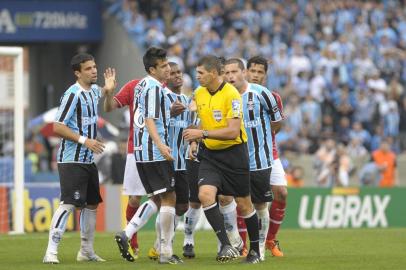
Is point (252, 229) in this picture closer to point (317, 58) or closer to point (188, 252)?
point (188, 252)

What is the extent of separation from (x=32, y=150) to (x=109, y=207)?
18.4 ft

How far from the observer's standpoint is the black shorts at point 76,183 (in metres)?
12.5

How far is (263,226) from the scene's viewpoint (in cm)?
1316

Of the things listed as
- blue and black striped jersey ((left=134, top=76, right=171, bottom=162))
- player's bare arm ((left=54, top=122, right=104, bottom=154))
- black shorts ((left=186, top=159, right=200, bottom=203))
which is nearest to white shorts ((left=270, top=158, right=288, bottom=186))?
black shorts ((left=186, top=159, right=200, bottom=203))

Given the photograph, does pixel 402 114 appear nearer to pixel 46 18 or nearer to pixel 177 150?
pixel 46 18

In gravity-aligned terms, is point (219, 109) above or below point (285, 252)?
above

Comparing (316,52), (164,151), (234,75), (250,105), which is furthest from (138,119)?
(316,52)

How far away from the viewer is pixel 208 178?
1208 cm

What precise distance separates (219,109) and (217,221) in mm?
1195

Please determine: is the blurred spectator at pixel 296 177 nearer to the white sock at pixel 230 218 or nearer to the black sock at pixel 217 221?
the white sock at pixel 230 218

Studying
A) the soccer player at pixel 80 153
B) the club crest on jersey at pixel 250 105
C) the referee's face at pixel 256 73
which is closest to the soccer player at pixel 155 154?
the soccer player at pixel 80 153

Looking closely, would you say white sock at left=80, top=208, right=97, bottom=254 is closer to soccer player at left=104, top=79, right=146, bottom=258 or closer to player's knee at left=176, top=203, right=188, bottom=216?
soccer player at left=104, top=79, right=146, bottom=258

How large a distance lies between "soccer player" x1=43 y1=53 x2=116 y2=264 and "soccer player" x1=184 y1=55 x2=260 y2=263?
1.12 metres

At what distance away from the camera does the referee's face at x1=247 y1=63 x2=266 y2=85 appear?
1367 centimetres
